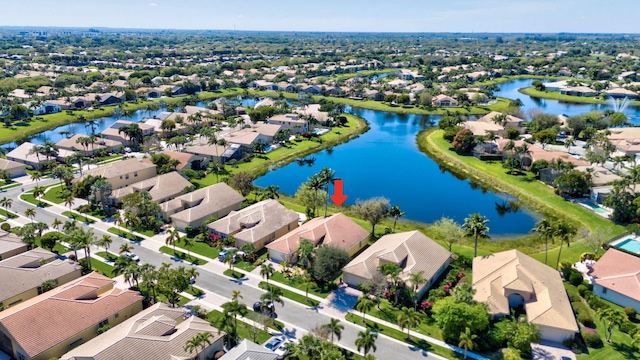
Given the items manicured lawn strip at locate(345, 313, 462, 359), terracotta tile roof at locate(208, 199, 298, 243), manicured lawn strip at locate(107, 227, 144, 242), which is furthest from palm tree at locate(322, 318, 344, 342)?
manicured lawn strip at locate(107, 227, 144, 242)

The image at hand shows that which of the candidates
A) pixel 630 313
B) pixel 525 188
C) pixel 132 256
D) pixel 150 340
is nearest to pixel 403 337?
pixel 150 340

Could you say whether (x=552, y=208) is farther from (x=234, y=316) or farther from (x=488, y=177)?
(x=234, y=316)

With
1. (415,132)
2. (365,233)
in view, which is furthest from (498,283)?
(415,132)

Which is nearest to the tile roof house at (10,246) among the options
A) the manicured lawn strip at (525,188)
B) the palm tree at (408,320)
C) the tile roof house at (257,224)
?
the tile roof house at (257,224)

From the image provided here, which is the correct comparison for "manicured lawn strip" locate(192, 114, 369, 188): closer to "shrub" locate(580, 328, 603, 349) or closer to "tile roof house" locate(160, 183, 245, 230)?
"tile roof house" locate(160, 183, 245, 230)

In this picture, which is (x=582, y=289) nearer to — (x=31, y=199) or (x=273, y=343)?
(x=273, y=343)
